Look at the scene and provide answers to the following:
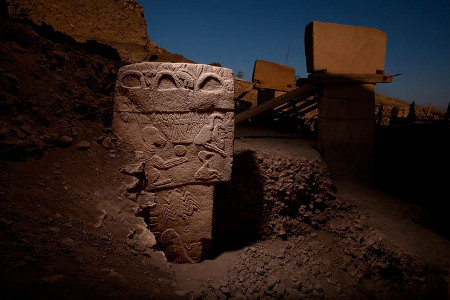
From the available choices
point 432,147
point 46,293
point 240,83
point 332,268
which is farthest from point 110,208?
point 240,83

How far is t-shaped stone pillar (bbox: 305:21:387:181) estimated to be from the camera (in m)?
4.15

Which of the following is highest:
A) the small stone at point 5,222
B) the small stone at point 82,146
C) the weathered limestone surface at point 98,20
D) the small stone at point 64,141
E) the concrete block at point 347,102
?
the weathered limestone surface at point 98,20

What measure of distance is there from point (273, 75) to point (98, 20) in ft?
15.0

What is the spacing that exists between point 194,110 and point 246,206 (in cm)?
187

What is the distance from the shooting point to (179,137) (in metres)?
2.48

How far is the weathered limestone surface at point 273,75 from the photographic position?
6355mm

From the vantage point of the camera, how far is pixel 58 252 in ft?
4.04

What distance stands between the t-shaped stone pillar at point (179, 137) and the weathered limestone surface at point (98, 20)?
4160 mm

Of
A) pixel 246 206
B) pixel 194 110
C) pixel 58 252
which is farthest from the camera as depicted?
pixel 246 206

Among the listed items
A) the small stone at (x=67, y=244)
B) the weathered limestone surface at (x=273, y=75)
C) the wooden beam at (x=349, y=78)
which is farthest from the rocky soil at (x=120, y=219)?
the weathered limestone surface at (x=273, y=75)

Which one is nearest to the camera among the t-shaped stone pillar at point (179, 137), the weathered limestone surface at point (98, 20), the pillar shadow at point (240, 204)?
the t-shaped stone pillar at point (179, 137)

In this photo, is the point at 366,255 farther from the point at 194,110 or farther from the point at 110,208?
the point at 110,208

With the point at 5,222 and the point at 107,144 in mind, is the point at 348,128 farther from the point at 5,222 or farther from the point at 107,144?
the point at 5,222

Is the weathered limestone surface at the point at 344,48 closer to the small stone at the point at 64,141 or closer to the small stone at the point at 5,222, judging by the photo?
the small stone at the point at 64,141
